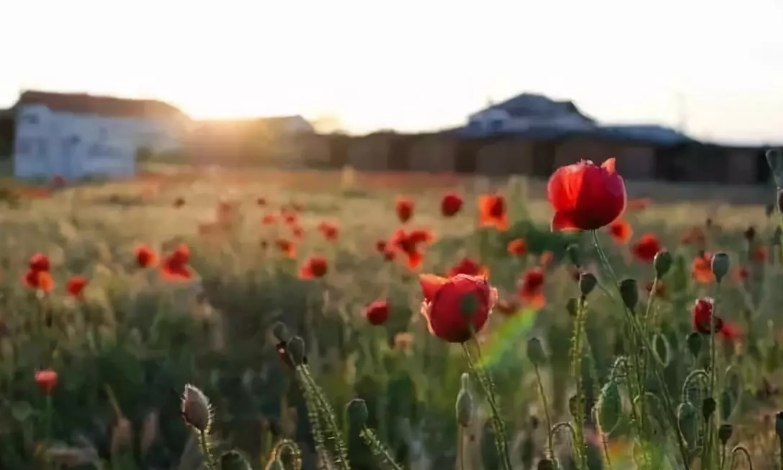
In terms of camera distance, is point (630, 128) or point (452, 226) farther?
point (630, 128)

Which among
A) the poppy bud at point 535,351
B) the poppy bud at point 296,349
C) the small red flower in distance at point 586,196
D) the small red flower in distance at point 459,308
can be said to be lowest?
the poppy bud at point 535,351

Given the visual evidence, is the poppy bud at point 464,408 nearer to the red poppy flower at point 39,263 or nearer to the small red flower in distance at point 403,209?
the red poppy flower at point 39,263

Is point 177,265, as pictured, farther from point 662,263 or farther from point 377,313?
point 662,263

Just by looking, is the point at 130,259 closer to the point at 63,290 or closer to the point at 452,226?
the point at 63,290

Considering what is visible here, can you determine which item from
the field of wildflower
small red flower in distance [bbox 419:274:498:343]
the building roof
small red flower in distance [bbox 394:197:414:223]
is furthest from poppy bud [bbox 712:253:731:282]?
the building roof

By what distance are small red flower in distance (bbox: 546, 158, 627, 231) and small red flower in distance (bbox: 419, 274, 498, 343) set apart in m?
0.19

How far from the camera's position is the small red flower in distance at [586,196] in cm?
150

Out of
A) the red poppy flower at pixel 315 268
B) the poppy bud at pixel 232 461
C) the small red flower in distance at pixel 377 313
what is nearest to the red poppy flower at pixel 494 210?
the red poppy flower at pixel 315 268

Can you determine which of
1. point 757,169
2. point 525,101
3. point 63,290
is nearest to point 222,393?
point 63,290

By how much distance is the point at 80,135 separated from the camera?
30125 millimetres

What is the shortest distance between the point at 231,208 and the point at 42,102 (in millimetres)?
27457

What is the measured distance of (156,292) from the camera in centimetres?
391

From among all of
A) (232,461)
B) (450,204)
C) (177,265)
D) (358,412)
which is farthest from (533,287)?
(232,461)

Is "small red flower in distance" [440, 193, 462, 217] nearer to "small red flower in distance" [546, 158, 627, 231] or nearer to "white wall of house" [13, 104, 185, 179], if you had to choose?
"small red flower in distance" [546, 158, 627, 231]
